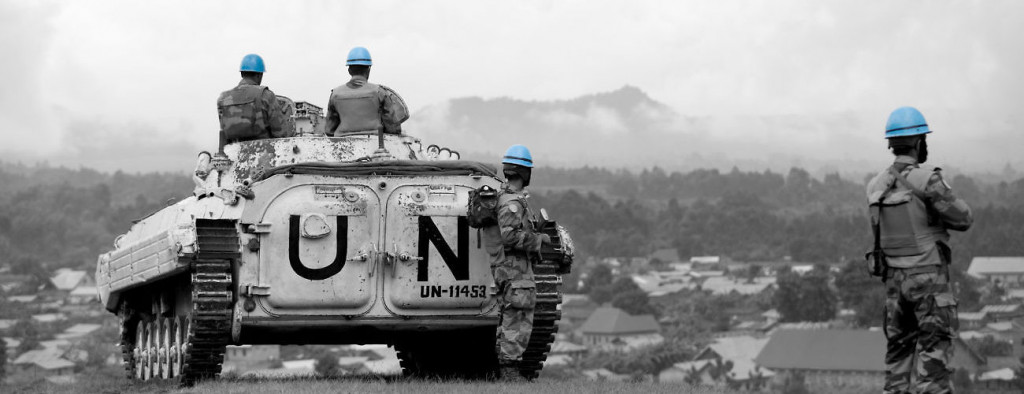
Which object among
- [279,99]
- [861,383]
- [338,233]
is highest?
[279,99]

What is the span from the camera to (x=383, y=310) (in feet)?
50.5

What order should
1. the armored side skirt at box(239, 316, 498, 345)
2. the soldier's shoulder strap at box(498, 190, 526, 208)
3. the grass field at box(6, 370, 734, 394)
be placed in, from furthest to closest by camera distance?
the armored side skirt at box(239, 316, 498, 345)
the soldier's shoulder strap at box(498, 190, 526, 208)
the grass field at box(6, 370, 734, 394)

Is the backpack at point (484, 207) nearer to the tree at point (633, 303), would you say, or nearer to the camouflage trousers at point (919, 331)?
the camouflage trousers at point (919, 331)

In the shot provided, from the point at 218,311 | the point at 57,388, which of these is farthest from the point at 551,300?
the point at 57,388

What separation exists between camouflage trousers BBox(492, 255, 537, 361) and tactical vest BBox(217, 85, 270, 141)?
3.59m

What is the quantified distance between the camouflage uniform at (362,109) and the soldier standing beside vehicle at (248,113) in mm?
602

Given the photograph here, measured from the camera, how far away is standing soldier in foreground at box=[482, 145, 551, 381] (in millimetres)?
14883

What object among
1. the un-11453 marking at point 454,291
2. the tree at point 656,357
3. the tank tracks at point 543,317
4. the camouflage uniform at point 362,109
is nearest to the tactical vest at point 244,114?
the camouflage uniform at point 362,109

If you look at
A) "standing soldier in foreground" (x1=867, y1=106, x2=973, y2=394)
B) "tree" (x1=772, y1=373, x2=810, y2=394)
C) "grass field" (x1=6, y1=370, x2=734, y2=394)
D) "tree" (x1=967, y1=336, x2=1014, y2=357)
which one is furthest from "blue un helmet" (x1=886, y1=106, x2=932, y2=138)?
"tree" (x1=967, y1=336, x2=1014, y2=357)

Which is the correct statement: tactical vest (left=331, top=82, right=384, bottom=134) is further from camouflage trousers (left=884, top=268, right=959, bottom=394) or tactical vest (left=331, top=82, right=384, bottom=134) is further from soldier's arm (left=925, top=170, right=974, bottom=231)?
soldier's arm (left=925, top=170, right=974, bottom=231)

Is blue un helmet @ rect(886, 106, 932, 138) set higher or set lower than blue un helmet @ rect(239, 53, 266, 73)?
lower

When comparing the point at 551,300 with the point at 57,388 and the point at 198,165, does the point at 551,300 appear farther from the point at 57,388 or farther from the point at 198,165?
the point at 57,388

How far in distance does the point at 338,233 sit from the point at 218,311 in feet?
4.02

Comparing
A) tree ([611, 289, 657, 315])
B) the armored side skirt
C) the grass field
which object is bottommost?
tree ([611, 289, 657, 315])
